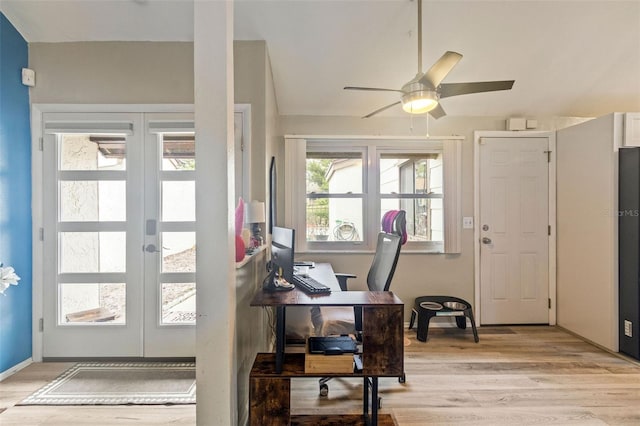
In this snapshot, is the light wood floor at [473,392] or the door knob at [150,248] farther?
the door knob at [150,248]

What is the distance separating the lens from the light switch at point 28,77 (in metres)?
2.57

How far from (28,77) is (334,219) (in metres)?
2.97

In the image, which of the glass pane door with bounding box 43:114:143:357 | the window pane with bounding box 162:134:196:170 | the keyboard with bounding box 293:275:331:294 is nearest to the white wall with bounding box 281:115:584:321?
the window pane with bounding box 162:134:196:170

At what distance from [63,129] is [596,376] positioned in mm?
4694

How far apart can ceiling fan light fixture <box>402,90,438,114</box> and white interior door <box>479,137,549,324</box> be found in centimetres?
162

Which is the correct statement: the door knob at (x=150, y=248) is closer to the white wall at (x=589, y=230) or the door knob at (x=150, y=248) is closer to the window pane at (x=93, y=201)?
the window pane at (x=93, y=201)

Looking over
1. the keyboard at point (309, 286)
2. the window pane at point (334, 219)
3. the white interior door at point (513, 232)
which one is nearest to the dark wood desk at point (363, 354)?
the keyboard at point (309, 286)

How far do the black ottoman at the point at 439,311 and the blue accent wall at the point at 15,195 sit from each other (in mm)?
3432

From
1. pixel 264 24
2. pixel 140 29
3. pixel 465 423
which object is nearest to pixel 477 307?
pixel 465 423

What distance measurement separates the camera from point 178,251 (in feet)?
9.04

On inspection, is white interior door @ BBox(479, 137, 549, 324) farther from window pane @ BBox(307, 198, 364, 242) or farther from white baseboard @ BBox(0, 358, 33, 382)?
white baseboard @ BBox(0, 358, 33, 382)

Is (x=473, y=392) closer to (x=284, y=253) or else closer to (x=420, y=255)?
(x=420, y=255)

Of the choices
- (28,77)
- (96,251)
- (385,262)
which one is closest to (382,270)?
(385,262)

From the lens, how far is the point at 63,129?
265 cm
